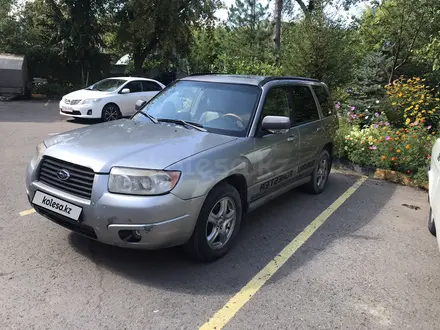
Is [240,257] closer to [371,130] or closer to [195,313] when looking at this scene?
[195,313]

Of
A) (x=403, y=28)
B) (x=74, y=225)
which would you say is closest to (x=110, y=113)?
(x=403, y=28)

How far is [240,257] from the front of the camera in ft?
12.6

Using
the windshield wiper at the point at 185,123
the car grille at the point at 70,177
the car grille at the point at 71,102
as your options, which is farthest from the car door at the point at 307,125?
the car grille at the point at 71,102

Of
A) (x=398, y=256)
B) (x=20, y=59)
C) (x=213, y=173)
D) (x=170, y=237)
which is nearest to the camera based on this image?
(x=170, y=237)


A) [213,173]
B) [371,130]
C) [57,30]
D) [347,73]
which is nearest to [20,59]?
[57,30]

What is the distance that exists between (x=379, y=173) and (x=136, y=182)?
5.44 metres

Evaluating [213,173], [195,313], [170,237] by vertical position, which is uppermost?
[213,173]

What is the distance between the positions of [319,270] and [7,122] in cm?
1052

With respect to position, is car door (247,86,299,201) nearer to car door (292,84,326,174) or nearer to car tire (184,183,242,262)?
car door (292,84,326,174)

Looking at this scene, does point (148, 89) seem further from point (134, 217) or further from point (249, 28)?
point (249, 28)

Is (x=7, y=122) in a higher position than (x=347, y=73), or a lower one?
lower

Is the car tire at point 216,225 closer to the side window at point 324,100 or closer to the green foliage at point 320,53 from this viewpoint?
the side window at point 324,100

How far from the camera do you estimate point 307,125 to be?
17.4 feet

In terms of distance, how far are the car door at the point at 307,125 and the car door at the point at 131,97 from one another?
799 centimetres
